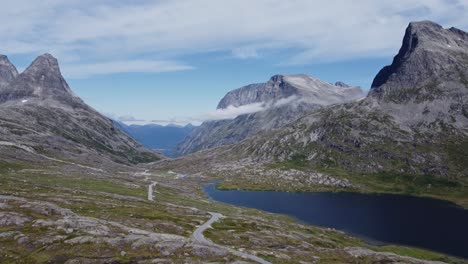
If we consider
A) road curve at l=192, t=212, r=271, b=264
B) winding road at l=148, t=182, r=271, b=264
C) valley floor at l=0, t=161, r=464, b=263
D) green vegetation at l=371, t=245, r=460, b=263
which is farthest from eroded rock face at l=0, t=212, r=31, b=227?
green vegetation at l=371, t=245, r=460, b=263

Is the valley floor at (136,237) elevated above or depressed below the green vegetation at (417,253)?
above

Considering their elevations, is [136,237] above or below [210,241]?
above

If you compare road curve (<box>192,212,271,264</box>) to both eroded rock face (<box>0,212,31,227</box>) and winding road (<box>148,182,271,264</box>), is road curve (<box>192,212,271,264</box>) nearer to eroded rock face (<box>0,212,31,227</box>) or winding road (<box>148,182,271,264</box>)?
winding road (<box>148,182,271,264</box>)

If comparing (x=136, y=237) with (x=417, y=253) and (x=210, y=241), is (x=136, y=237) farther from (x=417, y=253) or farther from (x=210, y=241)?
(x=417, y=253)

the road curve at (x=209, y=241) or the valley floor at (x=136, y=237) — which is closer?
the valley floor at (x=136, y=237)

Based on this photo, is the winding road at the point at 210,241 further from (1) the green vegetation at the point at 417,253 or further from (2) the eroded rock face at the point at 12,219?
(1) the green vegetation at the point at 417,253

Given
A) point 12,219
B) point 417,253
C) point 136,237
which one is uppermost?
point 12,219

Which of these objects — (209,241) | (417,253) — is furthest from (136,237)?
(417,253)

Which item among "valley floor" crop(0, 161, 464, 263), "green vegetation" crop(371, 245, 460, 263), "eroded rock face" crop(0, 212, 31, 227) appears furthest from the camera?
"green vegetation" crop(371, 245, 460, 263)

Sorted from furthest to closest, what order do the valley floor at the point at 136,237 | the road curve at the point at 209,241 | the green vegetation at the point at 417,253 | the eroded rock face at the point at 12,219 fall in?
the green vegetation at the point at 417,253
the eroded rock face at the point at 12,219
the road curve at the point at 209,241
the valley floor at the point at 136,237

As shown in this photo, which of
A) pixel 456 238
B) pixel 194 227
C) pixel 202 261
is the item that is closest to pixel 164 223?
pixel 194 227

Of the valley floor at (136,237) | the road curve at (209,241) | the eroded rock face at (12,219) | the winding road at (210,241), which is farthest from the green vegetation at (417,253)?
the eroded rock face at (12,219)

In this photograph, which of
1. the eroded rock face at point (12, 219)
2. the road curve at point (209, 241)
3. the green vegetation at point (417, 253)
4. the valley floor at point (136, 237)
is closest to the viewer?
the valley floor at point (136, 237)
